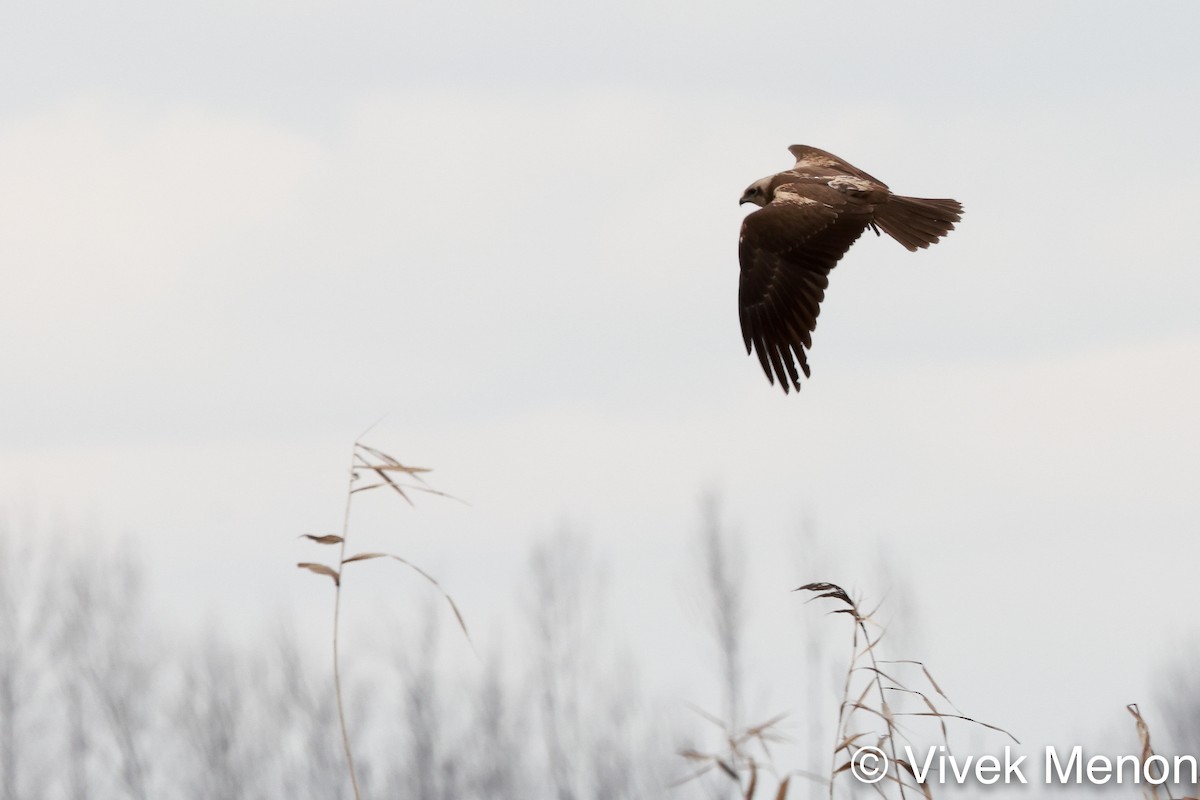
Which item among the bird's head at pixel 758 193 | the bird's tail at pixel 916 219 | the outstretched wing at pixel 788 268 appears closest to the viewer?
the outstretched wing at pixel 788 268

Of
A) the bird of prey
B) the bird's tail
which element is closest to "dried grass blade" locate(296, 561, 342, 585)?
the bird of prey

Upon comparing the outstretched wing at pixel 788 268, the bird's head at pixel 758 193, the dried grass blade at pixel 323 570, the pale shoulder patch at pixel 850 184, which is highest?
the bird's head at pixel 758 193

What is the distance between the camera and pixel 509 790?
45.4 meters

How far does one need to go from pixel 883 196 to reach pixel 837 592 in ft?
17.0

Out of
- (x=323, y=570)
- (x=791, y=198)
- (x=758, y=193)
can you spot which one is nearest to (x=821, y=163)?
(x=758, y=193)

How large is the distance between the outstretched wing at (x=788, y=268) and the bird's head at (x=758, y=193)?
1.05 m

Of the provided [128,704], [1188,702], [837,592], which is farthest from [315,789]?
[837,592]

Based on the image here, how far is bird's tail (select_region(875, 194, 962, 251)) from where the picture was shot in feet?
34.6

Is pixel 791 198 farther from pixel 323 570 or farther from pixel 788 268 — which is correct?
pixel 323 570

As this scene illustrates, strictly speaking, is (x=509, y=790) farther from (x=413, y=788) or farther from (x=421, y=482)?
(x=421, y=482)

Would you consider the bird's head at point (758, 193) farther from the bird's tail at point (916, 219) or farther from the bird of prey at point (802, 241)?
the bird's tail at point (916, 219)

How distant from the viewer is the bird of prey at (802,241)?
9.45 m

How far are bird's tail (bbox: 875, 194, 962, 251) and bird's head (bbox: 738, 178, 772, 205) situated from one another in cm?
82

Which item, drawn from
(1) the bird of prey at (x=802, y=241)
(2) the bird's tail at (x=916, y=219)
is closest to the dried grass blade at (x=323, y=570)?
(1) the bird of prey at (x=802, y=241)
